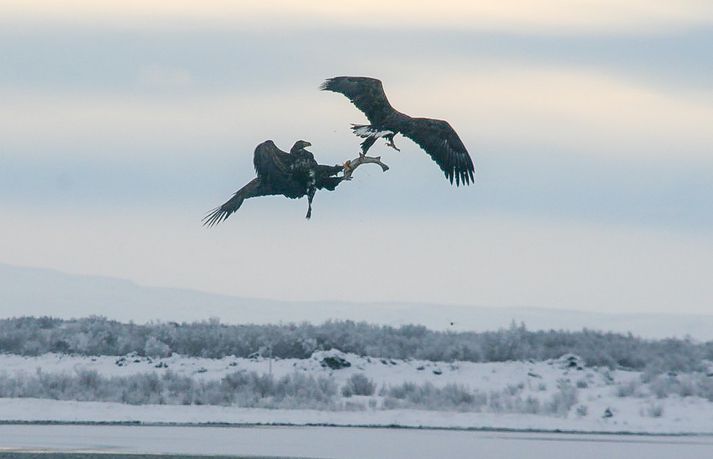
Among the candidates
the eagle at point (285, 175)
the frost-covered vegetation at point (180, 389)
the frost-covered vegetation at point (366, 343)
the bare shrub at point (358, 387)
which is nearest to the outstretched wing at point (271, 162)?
the eagle at point (285, 175)

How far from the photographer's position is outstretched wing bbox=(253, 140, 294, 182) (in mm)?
19711

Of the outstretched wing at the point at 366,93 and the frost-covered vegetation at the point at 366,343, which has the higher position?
the outstretched wing at the point at 366,93

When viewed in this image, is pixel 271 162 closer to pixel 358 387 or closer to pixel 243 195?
pixel 243 195

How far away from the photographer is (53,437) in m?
24.2

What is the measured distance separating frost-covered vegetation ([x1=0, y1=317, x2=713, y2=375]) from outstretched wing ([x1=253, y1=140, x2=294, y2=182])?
19.0 meters

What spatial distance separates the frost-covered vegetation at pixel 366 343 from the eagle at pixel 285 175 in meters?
18.9

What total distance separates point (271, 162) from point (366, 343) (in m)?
22.3

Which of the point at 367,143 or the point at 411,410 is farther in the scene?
the point at 411,410

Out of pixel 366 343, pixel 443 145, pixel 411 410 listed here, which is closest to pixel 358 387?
pixel 411 410

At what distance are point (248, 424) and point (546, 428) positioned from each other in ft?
16.5

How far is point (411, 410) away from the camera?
29797 millimetres

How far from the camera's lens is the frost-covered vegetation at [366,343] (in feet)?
130

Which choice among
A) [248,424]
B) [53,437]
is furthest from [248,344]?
[53,437]

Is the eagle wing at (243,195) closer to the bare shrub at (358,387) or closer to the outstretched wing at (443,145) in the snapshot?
the outstretched wing at (443,145)
